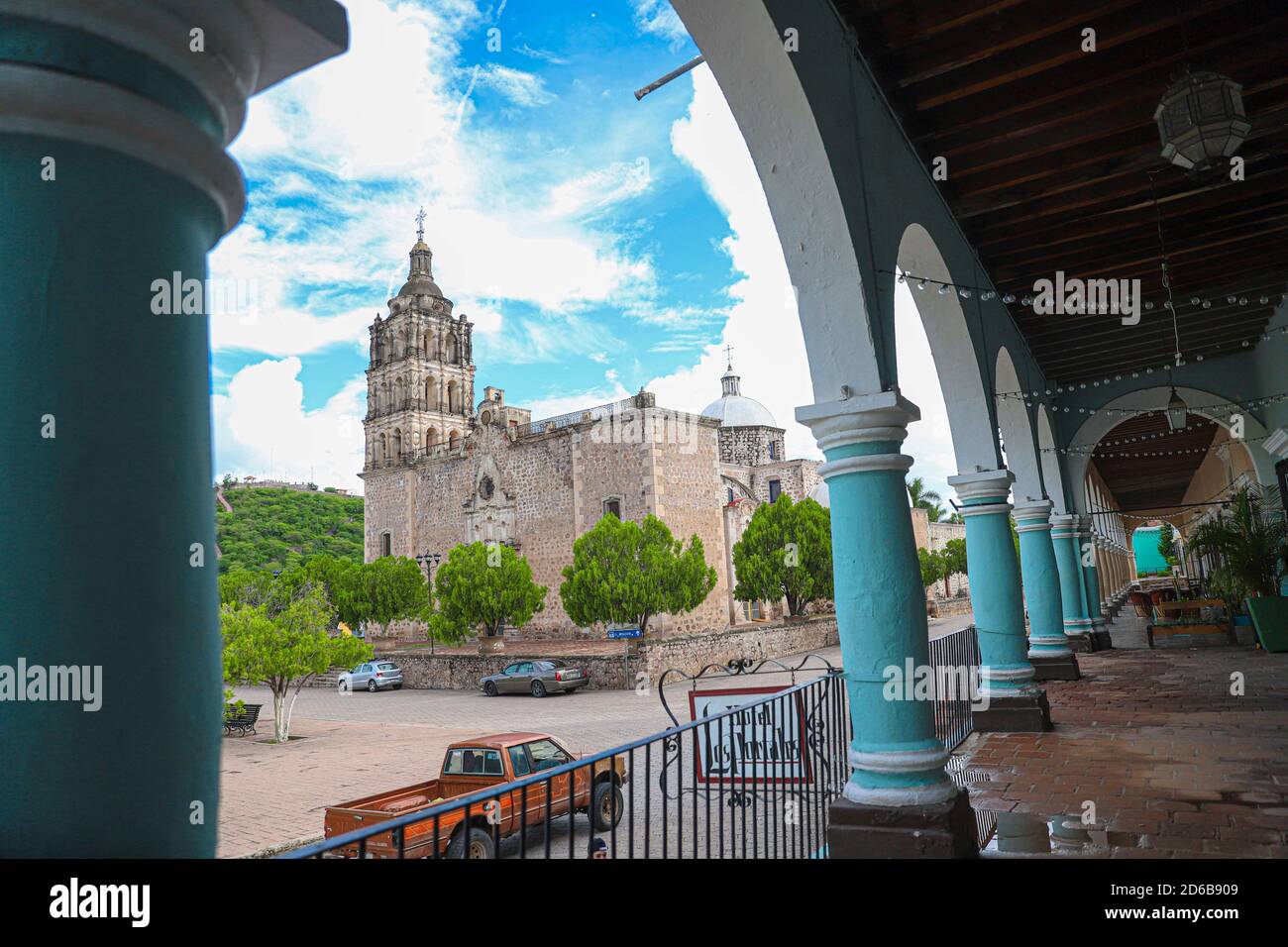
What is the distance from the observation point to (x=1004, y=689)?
6109 mm

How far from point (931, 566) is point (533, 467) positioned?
1726cm

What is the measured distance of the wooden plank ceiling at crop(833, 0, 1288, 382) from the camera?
Answer: 13.1 feet

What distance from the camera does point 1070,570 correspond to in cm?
1072

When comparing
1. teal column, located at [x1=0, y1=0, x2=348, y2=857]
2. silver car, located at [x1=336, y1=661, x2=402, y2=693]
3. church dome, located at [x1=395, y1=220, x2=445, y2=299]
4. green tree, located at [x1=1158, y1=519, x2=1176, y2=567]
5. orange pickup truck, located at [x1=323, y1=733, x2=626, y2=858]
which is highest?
church dome, located at [x1=395, y1=220, x2=445, y2=299]

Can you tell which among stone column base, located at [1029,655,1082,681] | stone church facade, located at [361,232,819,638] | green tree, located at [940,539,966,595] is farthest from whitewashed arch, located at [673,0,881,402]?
green tree, located at [940,539,966,595]

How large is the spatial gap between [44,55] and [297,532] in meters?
44.7

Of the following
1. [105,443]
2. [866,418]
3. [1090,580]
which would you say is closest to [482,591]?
[1090,580]

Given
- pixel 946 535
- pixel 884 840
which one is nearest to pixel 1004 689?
pixel 884 840

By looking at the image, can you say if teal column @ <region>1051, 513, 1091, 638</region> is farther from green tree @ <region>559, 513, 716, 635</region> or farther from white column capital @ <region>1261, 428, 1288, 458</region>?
green tree @ <region>559, 513, 716, 635</region>

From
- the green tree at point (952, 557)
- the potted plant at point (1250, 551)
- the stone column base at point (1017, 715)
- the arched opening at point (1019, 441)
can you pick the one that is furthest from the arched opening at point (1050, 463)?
the green tree at point (952, 557)

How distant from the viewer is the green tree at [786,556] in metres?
22.2

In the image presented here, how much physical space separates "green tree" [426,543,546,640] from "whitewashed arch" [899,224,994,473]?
52.0 feet

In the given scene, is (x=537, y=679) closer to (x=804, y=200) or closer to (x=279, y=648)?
(x=279, y=648)

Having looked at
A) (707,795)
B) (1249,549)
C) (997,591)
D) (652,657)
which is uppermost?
(1249,549)
